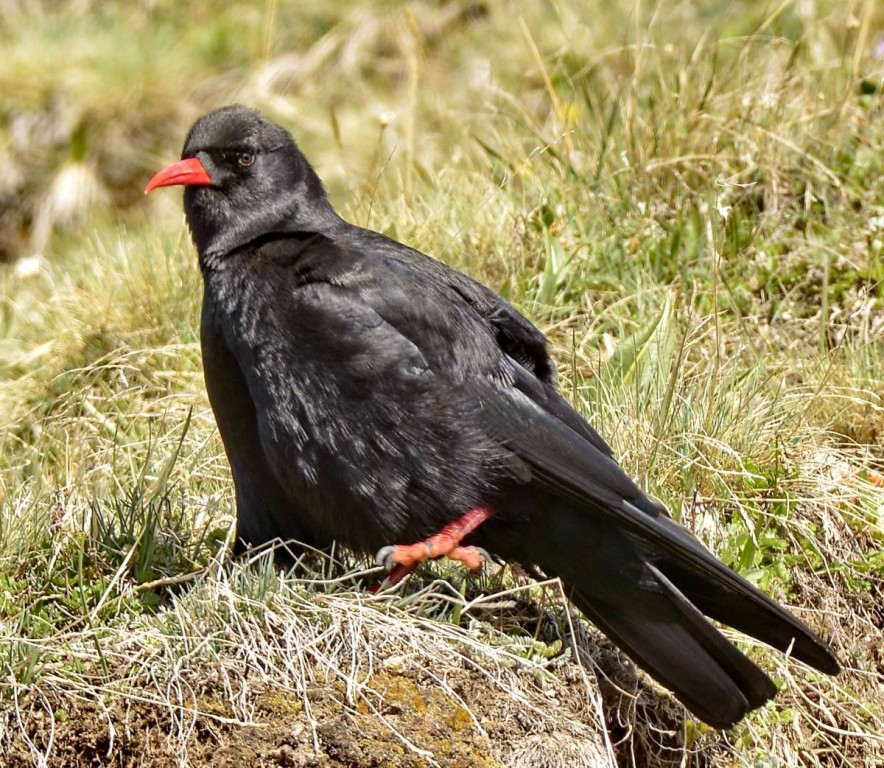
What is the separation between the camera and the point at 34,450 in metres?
4.17

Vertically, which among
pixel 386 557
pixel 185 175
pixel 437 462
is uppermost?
pixel 185 175

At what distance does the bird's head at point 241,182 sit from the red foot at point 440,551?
41.2 inches

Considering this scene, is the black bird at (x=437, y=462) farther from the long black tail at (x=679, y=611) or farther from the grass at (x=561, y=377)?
the grass at (x=561, y=377)

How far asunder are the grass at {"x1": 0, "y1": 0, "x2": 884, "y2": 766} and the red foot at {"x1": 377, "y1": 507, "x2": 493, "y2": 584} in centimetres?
7

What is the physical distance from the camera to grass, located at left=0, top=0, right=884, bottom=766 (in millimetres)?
3039

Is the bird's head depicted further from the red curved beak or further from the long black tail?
the long black tail

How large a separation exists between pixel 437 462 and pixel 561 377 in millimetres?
1125

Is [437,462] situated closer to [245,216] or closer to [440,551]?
[440,551]

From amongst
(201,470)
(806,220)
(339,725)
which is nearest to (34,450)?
(201,470)

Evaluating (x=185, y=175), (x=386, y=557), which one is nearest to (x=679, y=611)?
(x=386, y=557)

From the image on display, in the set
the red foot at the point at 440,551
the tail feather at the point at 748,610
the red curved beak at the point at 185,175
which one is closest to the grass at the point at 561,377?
the red foot at the point at 440,551

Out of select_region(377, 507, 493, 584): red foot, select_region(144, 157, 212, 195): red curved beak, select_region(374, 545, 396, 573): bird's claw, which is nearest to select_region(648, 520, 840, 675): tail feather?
select_region(377, 507, 493, 584): red foot

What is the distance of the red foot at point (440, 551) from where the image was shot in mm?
3340

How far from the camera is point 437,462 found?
3.38 meters
